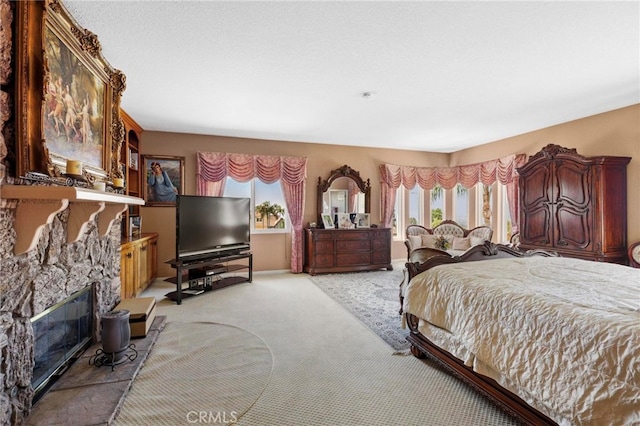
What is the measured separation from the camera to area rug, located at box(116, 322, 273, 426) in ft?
6.05

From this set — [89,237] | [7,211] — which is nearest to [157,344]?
[89,237]

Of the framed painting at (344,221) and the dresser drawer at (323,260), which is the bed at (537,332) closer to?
the dresser drawer at (323,260)

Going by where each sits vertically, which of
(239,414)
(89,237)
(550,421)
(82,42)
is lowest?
(239,414)

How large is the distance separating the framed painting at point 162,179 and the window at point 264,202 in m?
0.89

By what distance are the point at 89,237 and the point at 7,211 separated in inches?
36.3

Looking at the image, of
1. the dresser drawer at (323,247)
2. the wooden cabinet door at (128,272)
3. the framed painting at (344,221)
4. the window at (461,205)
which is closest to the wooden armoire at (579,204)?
the window at (461,205)

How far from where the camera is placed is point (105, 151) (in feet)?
8.08

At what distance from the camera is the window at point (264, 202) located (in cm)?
566

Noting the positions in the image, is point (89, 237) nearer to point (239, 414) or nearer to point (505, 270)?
point (239, 414)

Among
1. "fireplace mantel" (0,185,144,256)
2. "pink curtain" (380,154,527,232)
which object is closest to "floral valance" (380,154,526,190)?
"pink curtain" (380,154,527,232)

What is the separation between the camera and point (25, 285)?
164cm

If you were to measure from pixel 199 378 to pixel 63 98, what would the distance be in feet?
6.85

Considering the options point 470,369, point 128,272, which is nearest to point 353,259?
point 128,272

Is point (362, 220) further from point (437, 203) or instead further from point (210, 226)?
point (210, 226)
